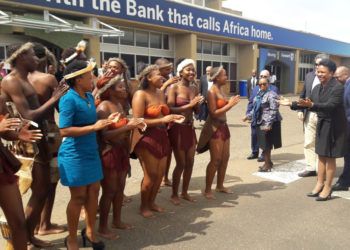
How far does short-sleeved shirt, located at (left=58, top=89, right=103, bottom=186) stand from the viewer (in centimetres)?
311

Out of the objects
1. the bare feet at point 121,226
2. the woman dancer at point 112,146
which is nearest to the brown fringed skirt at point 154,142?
the woman dancer at point 112,146

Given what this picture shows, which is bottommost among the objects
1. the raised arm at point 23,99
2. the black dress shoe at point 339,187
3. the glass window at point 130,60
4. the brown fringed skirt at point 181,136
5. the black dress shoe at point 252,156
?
the black dress shoe at point 339,187

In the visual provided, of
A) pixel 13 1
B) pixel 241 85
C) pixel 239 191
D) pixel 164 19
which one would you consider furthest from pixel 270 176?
pixel 241 85

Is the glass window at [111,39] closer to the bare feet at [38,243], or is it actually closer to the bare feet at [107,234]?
the bare feet at [107,234]

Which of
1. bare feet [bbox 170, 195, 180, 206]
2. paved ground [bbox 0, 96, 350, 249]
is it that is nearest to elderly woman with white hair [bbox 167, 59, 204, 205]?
bare feet [bbox 170, 195, 180, 206]

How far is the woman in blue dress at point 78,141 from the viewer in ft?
Result: 10.2

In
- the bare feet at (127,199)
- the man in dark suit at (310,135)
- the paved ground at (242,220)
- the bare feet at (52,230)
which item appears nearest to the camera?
the paved ground at (242,220)

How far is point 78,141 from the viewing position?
319cm

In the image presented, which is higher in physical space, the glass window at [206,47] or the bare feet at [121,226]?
the glass window at [206,47]

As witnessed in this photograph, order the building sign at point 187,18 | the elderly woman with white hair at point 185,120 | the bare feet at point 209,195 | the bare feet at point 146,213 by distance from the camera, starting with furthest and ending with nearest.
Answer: the building sign at point 187,18
the bare feet at point 209,195
the elderly woman with white hair at point 185,120
the bare feet at point 146,213

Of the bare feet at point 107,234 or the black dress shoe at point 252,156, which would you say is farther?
the black dress shoe at point 252,156

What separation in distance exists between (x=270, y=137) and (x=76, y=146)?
166 inches

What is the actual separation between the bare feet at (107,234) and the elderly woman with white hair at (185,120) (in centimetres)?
120

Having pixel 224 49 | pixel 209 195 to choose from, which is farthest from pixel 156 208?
pixel 224 49
